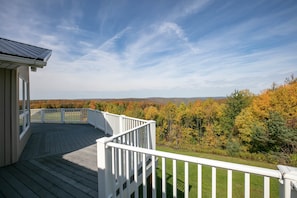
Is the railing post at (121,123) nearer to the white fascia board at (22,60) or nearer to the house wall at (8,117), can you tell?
the house wall at (8,117)

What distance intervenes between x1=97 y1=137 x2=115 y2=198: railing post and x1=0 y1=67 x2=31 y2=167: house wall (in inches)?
121

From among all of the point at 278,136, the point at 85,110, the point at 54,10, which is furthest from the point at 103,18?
the point at 278,136

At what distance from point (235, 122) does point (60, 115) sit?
2165cm

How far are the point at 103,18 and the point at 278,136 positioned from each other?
19.5m

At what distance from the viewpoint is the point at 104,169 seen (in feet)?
7.61

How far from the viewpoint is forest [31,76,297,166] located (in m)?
16.6

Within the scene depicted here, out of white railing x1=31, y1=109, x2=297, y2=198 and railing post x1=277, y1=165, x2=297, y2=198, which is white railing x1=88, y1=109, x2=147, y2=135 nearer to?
white railing x1=31, y1=109, x2=297, y2=198

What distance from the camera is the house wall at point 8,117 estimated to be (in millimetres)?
3834

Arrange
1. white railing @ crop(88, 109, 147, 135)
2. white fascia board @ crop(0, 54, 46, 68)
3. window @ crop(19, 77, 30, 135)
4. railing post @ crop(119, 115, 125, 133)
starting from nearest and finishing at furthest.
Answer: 1. white fascia board @ crop(0, 54, 46, 68)
2. window @ crop(19, 77, 30, 135)
3. white railing @ crop(88, 109, 147, 135)
4. railing post @ crop(119, 115, 125, 133)

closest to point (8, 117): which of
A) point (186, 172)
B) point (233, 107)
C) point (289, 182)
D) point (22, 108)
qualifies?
point (22, 108)

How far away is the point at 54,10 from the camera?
7.61 meters

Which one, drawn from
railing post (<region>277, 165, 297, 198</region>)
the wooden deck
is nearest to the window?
the wooden deck

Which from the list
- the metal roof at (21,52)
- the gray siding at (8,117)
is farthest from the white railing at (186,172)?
the gray siding at (8,117)

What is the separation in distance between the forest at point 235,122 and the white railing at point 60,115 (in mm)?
929
